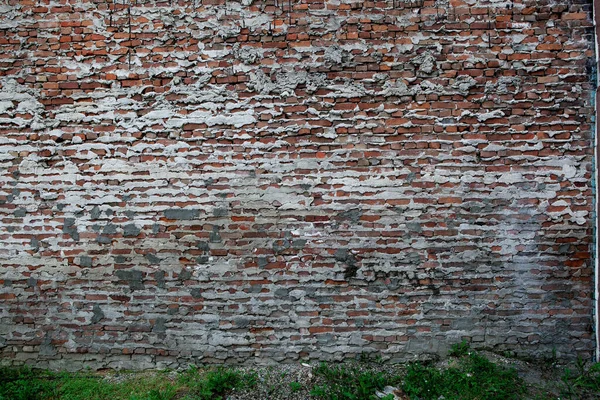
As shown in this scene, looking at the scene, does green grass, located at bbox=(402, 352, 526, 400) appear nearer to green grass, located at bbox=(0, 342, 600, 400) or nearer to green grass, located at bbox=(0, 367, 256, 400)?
green grass, located at bbox=(0, 342, 600, 400)

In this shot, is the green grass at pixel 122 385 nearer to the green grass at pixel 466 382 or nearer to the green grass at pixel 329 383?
the green grass at pixel 329 383

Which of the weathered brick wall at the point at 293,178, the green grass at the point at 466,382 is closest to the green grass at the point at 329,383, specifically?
the green grass at the point at 466,382

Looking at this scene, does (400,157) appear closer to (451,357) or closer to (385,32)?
(385,32)

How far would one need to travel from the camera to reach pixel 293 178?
11.0ft

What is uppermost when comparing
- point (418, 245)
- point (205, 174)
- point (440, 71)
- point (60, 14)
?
point (60, 14)

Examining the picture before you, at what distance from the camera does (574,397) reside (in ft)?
9.95

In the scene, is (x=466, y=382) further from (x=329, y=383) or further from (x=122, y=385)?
(x=122, y=385)

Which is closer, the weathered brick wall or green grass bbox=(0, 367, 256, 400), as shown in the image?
green grass bbox=(0, 367, 256, 400)

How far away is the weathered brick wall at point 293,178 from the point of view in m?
3.30

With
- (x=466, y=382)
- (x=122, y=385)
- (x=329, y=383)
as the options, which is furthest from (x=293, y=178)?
(x=122, y=385)

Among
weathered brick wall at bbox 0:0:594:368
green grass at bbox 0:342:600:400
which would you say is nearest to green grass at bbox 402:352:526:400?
green grass at bbox 0:342:600:400

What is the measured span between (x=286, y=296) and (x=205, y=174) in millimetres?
1356

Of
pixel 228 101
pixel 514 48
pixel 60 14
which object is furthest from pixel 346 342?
pixel 60 14

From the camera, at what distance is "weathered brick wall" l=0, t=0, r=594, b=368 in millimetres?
3299
